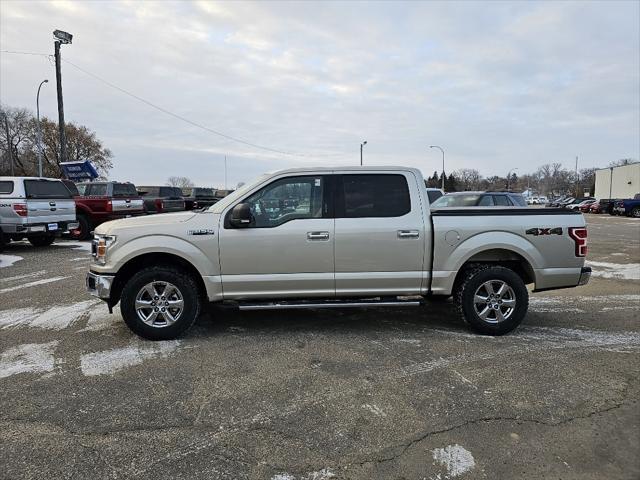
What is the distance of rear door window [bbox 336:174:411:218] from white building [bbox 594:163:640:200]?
57993 mm

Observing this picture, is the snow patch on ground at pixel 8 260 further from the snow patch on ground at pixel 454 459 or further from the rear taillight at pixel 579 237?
the rear taillight at pixel 579 237

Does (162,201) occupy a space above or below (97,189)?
below

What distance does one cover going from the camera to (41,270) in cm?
952

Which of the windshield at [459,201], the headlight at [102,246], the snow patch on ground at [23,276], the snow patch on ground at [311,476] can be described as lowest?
the snow patch on ground at [311,476]

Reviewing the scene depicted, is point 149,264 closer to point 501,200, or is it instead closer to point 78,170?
point 501,200

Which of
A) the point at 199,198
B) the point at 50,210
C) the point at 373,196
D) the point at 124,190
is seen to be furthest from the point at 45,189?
the point at 199,198

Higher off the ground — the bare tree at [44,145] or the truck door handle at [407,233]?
the bare tree at [44,145]

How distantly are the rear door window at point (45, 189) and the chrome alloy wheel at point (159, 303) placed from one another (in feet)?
28.9

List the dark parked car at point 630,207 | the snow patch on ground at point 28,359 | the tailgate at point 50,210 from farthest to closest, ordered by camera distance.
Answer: the dark parked car at point 630,207 → the tailgate at point 50,210 → the snow patch on ground at point 28,359

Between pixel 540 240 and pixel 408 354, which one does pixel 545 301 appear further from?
pixel 408 354

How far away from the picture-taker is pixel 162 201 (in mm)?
17906

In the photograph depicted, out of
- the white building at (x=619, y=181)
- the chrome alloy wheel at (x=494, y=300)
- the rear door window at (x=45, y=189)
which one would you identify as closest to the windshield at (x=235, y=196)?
the chrome alloy wheel at (x=494, y=300)

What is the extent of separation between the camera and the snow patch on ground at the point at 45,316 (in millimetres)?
5668

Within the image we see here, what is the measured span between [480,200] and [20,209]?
41.0ft
